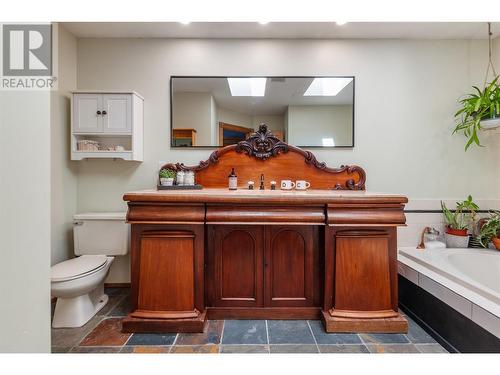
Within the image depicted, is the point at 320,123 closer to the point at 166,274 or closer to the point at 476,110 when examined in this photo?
the point at 476,110

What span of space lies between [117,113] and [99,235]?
3.63ft

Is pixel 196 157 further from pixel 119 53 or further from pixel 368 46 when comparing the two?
pixel 368 46

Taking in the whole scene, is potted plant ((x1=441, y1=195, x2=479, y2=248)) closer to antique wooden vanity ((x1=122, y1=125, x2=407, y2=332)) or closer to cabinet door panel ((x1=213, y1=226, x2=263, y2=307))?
antique wooden vanity ((x1=122, y1=125, x2=407, y2=332))

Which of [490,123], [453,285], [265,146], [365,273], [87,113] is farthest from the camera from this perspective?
[265,146]

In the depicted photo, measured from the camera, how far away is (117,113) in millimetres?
2178

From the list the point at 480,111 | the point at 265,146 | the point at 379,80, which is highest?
the point at 379,80

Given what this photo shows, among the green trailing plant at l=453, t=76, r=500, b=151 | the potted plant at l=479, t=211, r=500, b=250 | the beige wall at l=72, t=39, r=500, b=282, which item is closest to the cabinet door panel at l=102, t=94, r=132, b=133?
the beige wall at l=72, t=39, r=500, b=282

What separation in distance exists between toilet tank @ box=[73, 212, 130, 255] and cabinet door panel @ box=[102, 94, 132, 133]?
0.80 metres

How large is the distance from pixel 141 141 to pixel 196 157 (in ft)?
1.80

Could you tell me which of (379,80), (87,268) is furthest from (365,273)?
(87,268)

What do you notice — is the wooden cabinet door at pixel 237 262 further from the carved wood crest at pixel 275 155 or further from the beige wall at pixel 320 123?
the beige wall at pixel 320 123

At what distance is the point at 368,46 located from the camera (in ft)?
7.74

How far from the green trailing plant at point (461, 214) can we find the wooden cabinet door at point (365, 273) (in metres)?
1.08
